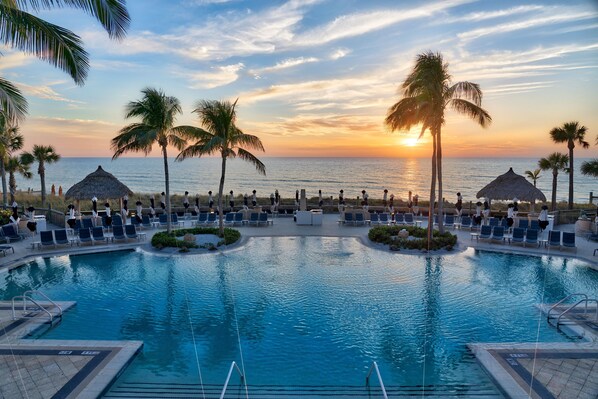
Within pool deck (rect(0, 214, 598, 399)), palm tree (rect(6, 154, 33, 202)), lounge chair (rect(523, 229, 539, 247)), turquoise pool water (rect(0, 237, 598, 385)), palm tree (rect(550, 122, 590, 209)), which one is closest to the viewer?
pool deck (rect(0, 214, 598, 399))

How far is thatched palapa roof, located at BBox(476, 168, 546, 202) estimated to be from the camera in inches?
748

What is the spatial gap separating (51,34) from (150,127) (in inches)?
403

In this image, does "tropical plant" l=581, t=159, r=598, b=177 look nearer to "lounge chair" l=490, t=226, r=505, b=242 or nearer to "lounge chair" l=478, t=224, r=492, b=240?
"lounge chair" l=490, t=226, r=505, b=242

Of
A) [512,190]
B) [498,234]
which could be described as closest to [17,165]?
[498,234]

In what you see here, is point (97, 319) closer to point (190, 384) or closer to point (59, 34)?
point (190, 384)

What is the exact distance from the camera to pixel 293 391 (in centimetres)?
626

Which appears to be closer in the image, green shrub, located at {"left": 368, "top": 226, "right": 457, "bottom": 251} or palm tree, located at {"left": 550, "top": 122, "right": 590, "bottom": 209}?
green shrub, located at {"left": 368, "top": 226, "right": 457, "bottom": 251}

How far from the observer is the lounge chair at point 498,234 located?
16.8 m

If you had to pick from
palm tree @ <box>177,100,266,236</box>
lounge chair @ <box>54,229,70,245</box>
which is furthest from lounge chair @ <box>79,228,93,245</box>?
palm tree @ <box>177,100,266,236</box>

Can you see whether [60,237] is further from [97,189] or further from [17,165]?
[17,165]

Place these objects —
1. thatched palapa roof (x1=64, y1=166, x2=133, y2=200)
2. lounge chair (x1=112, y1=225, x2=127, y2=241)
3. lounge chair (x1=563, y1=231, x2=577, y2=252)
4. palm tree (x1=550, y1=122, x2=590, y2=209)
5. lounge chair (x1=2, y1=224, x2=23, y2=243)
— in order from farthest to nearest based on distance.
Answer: palm tree (x1=550, y1=122, x2=590, y2=209), thatched palapa roof (x1=64, y1=166, x2=133, y2=200), lounge chair (x1=112, y1=225, x2=127, y2=241), lounge chair (x1=2, y1=224, x2=23, y2=243), lounge chair (x1=563, y1=231, x2=577, y2=252)

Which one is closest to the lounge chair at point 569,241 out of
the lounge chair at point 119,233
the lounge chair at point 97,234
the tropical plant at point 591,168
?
the tropical plant at point 591,168

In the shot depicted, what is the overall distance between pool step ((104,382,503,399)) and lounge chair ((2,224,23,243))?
1331 cm

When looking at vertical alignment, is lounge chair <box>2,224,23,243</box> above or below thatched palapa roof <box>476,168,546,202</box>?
below
